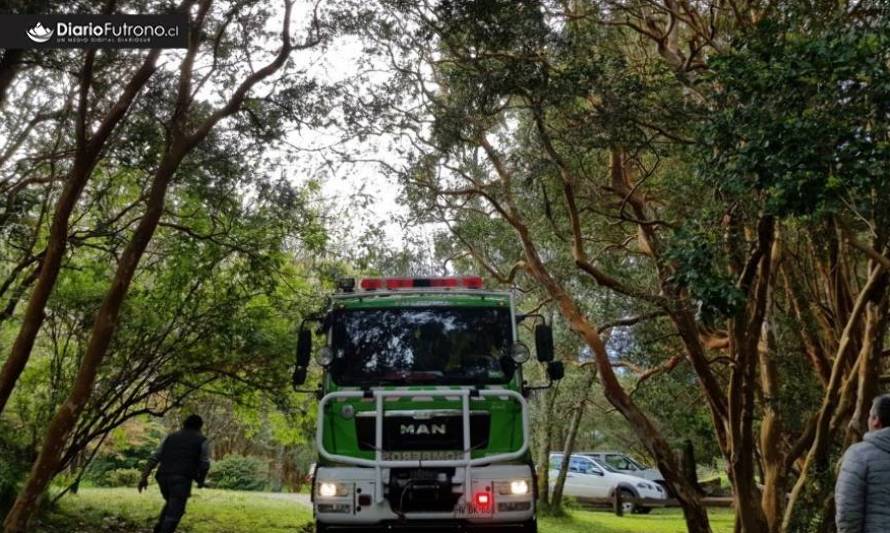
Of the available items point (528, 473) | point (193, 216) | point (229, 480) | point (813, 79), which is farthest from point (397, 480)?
point (229, 480)

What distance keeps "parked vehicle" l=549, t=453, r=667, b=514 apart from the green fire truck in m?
16.5

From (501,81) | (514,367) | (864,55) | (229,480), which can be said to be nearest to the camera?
(864,55)

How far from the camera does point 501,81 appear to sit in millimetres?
10516

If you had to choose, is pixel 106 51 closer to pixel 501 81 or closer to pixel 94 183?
pixel 94 183

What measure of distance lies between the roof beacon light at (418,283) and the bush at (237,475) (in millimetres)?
23796

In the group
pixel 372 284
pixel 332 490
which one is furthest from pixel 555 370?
pixel 332 490

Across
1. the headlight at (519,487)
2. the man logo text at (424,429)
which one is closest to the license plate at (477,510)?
the headlight at (519,487)

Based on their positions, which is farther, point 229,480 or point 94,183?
point 229,480

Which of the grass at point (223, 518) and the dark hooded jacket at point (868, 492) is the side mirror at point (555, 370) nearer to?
the dark hooded jacket at point (868, 492)

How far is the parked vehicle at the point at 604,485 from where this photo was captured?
24.0 m

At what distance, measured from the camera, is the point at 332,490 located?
24.2 ft

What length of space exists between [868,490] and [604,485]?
22.3 m

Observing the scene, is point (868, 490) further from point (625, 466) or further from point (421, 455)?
point (625, 466)

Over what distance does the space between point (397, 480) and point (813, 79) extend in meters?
5.41
